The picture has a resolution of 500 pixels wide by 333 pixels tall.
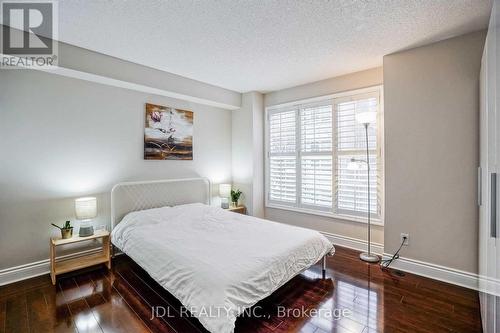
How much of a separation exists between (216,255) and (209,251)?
0.12 m

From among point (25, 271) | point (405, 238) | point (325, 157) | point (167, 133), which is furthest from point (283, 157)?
point (25, 271)

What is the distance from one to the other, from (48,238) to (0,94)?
1.70 m

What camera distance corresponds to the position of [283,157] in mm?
4434

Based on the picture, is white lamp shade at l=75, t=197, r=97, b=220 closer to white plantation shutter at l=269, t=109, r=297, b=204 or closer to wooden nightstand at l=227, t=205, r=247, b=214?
wooden nightstand at l=227, t=205, r=247, b=214

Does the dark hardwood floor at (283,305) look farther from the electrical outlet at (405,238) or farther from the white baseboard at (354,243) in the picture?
the white baseboard at (354,243)

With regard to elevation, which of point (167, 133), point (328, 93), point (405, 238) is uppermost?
point (328, 93)

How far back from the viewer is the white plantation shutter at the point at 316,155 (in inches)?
151

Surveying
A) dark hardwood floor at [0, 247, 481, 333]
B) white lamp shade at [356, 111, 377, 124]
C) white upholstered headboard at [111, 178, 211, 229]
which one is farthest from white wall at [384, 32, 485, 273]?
white upholstered headboard at [111, 178, 211, 229]

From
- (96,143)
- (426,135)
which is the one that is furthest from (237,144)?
(426,135)

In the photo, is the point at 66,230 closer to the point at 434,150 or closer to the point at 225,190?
the point at 225,190

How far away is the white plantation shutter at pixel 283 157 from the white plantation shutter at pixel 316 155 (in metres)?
0.18

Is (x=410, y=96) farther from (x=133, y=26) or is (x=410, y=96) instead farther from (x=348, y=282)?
(x=133, y=26)

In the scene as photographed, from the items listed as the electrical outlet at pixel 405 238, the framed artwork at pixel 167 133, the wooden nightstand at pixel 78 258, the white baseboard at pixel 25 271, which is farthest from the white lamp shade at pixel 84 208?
the electrical outlet at pixel 405 238

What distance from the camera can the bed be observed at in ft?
5.48
